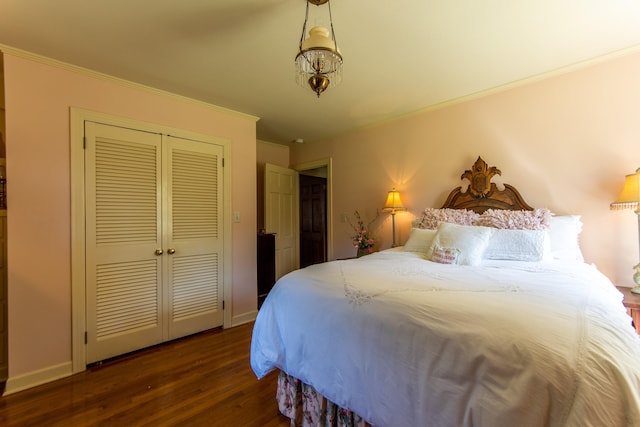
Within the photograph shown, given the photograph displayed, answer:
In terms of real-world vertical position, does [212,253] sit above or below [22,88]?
below

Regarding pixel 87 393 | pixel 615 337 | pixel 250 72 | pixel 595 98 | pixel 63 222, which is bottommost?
pixel 87 393

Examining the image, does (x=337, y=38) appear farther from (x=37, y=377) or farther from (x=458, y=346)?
(x=37, y=377)

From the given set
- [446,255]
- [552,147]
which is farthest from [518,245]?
[552,147]

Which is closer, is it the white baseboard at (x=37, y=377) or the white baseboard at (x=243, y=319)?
the white baseboard at (x=37, y=377)

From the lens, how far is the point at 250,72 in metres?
2.30

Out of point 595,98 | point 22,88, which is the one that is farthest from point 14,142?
point 595,98

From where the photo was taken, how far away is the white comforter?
2.46 ft

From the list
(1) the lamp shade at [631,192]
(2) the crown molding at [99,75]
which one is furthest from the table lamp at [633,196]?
(2) the crown molding at [99,75]

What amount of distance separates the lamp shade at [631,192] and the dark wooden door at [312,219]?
11.6ft

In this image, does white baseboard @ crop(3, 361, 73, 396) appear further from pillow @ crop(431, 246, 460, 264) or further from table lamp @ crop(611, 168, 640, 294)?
table lamp @ crop(611, 168, 640, 294)

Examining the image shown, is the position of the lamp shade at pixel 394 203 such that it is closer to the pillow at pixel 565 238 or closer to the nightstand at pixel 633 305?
the pillow at pixel 565 238

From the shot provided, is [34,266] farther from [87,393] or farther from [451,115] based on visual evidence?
[451,115]

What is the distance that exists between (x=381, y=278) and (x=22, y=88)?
2857mm

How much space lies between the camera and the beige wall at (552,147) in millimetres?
2096
